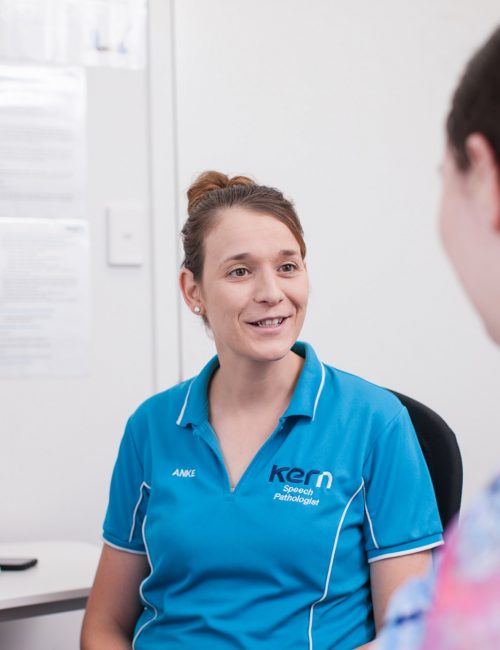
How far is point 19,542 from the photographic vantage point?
218 centimetres

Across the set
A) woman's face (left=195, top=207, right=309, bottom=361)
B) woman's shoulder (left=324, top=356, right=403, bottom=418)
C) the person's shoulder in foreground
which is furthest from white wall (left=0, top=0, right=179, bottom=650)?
the person's shoulder in foreground

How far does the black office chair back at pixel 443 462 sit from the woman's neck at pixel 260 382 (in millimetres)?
233

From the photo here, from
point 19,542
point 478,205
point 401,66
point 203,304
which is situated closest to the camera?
point 478,205

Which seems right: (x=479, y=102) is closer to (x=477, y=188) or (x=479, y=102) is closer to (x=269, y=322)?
(x=477, y=188)

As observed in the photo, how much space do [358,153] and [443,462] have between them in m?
1.25

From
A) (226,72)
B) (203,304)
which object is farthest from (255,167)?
(203,304)

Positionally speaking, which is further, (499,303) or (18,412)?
(18,412)

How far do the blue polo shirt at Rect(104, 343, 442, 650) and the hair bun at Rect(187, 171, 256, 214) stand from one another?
0.40 m

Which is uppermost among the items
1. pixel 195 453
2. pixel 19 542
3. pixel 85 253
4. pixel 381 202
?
pixel 381 202

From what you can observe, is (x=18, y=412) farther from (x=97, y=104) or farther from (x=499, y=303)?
(x=499, y=303)

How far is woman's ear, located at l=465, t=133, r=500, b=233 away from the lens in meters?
0.57

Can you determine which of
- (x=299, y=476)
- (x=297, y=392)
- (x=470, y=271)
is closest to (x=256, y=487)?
(x=299, y=476)

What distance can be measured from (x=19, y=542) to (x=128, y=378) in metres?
0.47

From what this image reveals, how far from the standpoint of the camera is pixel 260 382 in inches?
59.9
